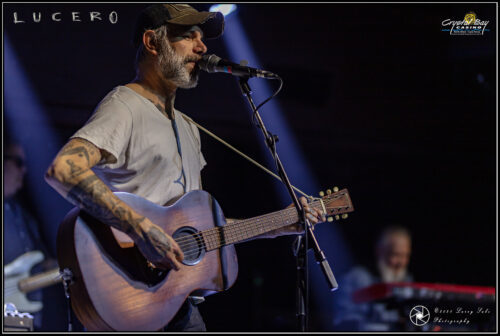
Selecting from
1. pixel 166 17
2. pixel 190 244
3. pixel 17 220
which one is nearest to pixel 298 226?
pixel 190 244

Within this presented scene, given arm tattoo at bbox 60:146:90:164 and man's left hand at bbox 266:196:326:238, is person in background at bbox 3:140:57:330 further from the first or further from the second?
arm tattoo at bbox 60:146:90:164

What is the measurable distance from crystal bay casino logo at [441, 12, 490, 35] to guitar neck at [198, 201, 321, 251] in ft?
14.2

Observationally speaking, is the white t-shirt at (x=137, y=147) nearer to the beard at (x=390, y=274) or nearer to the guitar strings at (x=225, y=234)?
the guitar strings at (x=225, y=234)

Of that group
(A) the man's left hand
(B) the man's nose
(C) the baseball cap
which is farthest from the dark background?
(A) the man's left hand

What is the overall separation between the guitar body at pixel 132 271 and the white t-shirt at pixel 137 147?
0.14 meters

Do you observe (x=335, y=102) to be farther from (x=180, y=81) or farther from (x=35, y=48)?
(x=180, y=81)

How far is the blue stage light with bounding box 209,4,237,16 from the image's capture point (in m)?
5.55

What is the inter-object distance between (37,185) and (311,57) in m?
3.78

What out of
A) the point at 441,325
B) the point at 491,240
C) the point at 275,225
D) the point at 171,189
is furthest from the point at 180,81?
the point at 491,240

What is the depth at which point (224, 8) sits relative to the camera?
5660 mm

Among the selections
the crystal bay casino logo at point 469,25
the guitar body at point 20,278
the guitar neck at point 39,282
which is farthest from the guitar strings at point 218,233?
the crystal bay casino logo at point 469,25

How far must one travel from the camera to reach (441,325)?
3.04 meters

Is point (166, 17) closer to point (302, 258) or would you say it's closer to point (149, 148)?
point (149, 148)

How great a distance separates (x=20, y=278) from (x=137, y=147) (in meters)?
3.10
